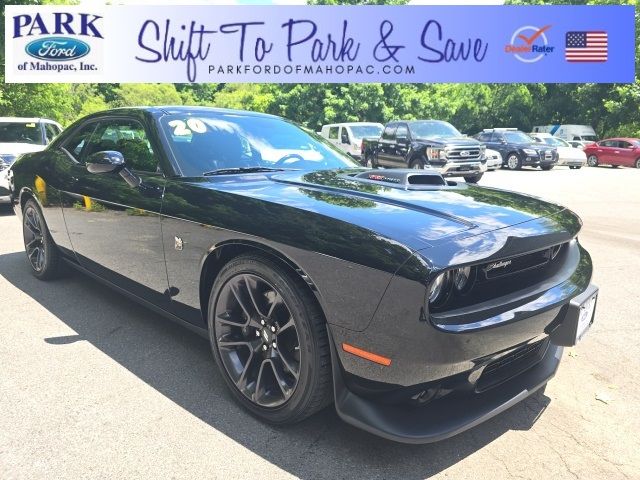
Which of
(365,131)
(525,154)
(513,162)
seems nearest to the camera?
(365,131)

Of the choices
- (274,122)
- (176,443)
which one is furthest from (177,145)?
(176,443)

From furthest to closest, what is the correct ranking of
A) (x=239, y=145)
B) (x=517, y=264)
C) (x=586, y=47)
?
(x=586, y=47)
(x=239, y=145)
(x=517, y=264)

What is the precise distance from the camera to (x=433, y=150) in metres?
13.7

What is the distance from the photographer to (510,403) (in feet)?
7.32

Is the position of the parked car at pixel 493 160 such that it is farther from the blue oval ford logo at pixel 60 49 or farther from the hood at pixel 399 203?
the hood at pixel 399 203

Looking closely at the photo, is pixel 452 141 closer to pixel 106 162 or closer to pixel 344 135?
pixel 344 135

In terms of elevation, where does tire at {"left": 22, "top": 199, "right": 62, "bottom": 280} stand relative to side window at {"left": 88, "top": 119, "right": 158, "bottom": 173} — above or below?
below

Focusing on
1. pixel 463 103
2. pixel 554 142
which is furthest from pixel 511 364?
pixel 463 103

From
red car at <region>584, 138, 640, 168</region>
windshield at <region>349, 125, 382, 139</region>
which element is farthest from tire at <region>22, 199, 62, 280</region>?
red car at <region>584, 138, 640, 168</region>

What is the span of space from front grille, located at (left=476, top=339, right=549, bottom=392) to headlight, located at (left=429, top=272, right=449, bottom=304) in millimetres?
397

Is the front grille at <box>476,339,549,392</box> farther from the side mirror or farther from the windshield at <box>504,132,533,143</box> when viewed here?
the windshield at <box>504,132,533,143</box>

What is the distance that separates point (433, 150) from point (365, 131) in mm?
5277

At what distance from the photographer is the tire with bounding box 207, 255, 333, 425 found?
2.21m

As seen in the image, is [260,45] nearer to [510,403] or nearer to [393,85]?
[393,85]
